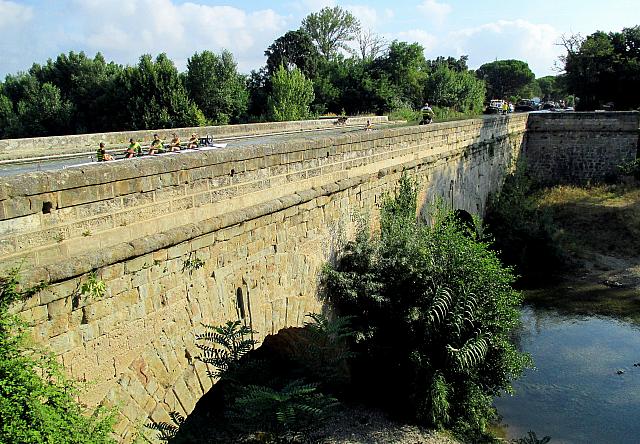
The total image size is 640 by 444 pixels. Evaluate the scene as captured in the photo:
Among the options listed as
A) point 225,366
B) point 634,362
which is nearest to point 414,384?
point 225,366

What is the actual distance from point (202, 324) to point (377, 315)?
12.7ft

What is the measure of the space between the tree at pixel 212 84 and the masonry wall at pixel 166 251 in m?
25.2

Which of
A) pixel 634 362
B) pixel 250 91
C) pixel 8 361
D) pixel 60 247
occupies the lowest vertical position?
pixel 634 362

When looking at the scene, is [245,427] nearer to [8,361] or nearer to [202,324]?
[202,324]

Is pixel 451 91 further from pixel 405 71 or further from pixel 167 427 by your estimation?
pixel 167 427

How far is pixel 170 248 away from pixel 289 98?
94.2 ft

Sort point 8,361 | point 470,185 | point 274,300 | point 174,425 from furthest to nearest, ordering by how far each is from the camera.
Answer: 1. point 470,185
2. point 274,300
3. point 174,425
4. point 8,361

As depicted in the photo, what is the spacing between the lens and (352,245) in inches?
359

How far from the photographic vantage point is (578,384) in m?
11.3

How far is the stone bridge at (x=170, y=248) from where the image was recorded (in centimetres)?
432

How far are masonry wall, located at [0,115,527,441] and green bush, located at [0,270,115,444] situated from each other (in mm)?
169

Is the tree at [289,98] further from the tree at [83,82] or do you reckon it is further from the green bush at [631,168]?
the green bush at [631,168]

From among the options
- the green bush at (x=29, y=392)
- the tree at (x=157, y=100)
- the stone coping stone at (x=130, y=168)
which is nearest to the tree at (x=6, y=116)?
the tree at (x=157, y=100)

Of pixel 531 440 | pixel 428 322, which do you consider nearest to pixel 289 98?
pixel 428 322
